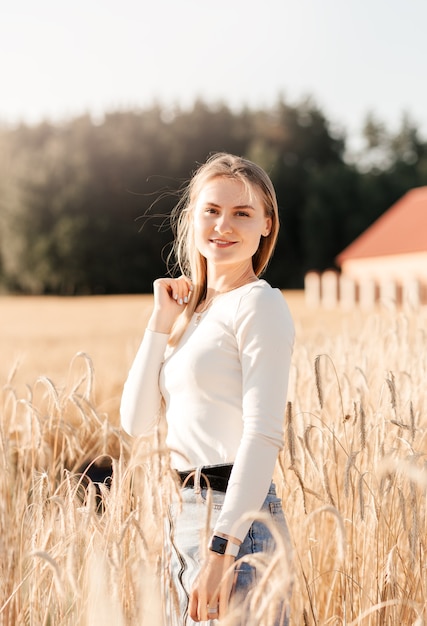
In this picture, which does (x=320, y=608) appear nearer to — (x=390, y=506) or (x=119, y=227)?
(x=390, y=506)

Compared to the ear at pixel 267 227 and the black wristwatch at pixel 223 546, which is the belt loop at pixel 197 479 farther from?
the ear at pixel 267 227

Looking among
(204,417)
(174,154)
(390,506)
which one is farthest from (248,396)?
(174,154)

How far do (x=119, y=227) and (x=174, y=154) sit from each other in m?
5.43

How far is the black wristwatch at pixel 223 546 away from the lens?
1313mm

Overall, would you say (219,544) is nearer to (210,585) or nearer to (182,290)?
(210,585)

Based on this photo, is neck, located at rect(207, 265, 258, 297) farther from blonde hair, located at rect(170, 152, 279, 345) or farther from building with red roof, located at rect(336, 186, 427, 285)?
building with red roof, located at rect(336, 186, 427, 285)

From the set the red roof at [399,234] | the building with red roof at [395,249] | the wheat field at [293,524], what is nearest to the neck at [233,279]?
the wheat field at [293,524]

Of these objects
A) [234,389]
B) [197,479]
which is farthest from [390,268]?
[197,479]

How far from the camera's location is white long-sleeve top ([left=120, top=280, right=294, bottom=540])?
1.36 metres

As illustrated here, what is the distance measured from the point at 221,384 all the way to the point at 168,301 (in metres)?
0.36

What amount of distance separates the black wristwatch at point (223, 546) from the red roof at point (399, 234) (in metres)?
18.4

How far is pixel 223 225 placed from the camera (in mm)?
1590

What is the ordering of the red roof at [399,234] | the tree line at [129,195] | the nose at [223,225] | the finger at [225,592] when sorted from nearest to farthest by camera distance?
1. the finger at [225,592]
2. the nose at [223,225]
3. the red roof at [399,234]
4. the tree line at [129,195]

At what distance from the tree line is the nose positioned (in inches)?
1163
